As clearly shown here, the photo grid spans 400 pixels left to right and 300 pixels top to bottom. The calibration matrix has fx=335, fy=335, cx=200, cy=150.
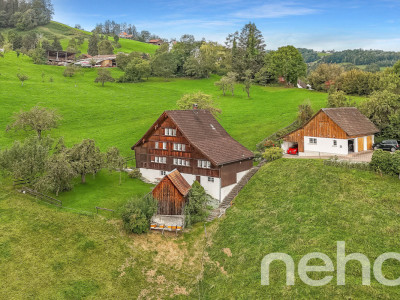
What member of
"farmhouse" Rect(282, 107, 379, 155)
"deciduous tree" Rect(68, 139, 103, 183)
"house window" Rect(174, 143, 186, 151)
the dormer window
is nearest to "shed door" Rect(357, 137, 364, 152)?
"farmhouse" Rect(282, 107, 379, 155)

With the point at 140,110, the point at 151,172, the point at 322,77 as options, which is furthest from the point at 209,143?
the point at 322,77

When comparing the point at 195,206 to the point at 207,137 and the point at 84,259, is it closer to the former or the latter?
the point at 207,137

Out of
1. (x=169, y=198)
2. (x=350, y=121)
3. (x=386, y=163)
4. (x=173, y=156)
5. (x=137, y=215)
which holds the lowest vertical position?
(x=137, y=215)

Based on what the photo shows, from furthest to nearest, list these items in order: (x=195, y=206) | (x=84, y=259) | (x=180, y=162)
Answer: (x=180, y=162) < (x=195, y=206) < (x=84, y=259)

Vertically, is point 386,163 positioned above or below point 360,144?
below

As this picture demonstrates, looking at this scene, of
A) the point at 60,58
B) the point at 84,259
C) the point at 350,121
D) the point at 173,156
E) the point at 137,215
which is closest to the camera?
the point at 84,259

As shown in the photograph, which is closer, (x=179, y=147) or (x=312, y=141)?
(x=179, y=147)

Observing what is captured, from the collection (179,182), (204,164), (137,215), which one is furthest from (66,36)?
(137,215)
